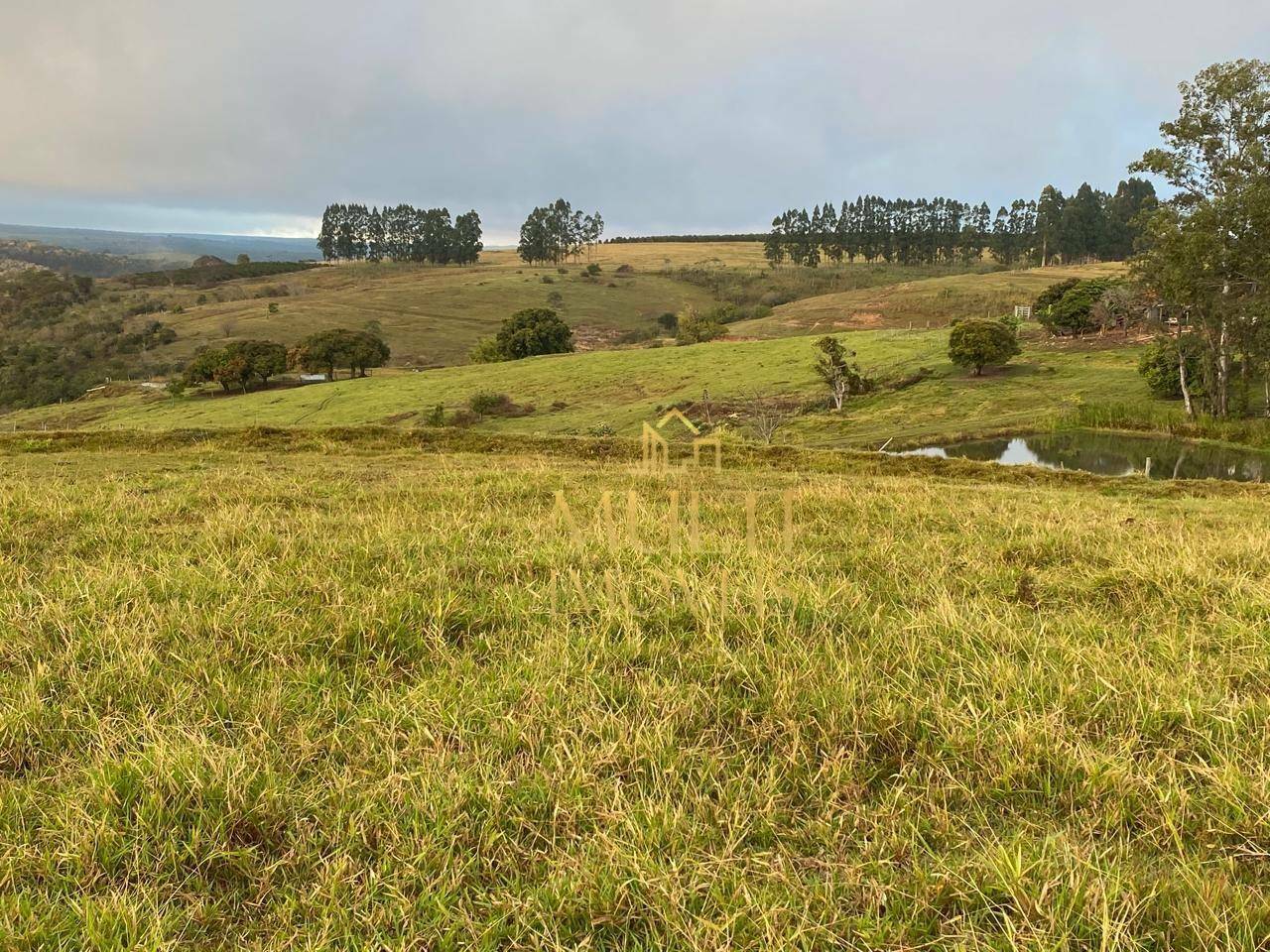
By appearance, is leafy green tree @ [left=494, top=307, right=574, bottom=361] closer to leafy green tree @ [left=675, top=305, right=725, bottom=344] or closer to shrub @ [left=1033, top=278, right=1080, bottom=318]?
leafy green tree @ [left=675, top=305, right=725, bottom=344]

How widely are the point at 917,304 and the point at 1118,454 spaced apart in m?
67.8

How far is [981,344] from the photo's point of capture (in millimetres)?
52562

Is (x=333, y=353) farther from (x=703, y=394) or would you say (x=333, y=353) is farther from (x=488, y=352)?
(x=703, y=394)

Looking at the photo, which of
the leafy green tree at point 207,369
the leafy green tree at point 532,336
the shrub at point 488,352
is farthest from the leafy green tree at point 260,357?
the leafy green tree at point 532,336

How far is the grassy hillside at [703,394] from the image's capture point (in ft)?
153

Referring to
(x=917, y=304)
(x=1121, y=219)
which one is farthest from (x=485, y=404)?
(x=1121, y=219)

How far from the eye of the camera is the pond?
3186 cm

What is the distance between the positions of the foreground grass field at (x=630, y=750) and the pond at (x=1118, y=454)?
29.5m

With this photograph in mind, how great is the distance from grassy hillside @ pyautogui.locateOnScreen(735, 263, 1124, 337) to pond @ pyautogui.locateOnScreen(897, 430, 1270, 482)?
51422 mm

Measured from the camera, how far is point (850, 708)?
11.3 feet

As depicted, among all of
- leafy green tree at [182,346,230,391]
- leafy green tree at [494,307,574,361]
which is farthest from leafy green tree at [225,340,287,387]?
leafy green tree at [494,307,574,361]

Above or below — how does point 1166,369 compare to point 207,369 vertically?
above

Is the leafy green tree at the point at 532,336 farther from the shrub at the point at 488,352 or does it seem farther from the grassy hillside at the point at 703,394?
the grassy hillside at the point at 703,394

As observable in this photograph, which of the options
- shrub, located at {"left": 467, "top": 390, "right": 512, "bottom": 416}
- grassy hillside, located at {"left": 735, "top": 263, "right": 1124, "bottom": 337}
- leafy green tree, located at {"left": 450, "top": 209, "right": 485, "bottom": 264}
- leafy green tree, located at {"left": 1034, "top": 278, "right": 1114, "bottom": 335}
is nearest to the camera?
shrub, located at {"left": 467, "top": 390, "right": 512, "bottom": 416}
